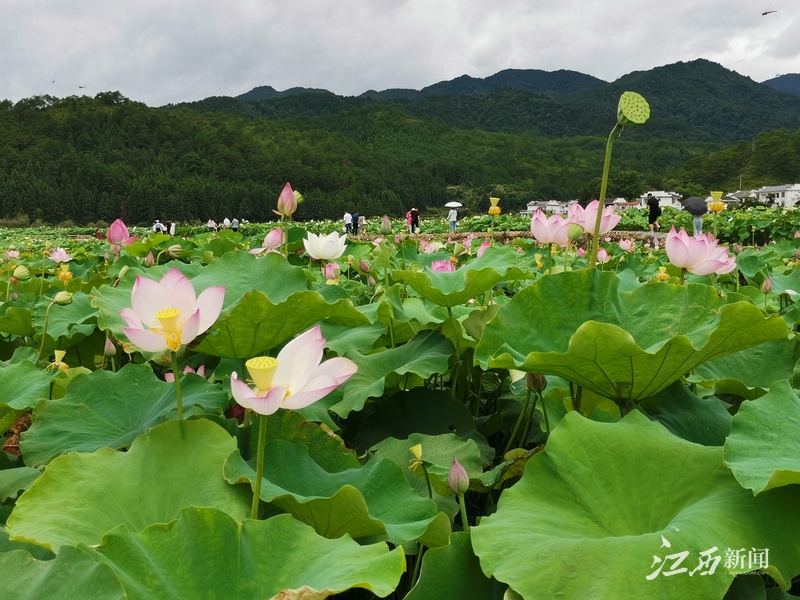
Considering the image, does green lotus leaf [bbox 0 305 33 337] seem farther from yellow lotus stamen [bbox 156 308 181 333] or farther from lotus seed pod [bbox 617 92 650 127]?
lotus seed pod [bbox 617 92 650 127]

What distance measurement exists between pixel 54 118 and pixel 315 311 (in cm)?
6386

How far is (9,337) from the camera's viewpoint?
1.75m

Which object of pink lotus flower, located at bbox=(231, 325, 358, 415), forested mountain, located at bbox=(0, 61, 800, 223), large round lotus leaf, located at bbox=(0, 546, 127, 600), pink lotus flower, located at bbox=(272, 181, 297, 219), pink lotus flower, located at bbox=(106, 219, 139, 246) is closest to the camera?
large round lotus leaf, located at bbox=(0, 546, 127, 600)

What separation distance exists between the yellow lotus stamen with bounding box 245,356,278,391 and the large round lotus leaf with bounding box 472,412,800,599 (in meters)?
0.25

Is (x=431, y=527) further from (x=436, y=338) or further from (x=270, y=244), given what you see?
(x=270, y=244)

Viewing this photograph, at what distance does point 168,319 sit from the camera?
0.75 m

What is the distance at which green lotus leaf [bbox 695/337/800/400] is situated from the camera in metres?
1.00

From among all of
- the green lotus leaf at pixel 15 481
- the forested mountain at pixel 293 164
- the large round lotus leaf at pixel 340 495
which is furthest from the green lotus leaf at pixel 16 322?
the forested mountain at pixel 293 164

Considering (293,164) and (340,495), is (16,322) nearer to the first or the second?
(340,495)

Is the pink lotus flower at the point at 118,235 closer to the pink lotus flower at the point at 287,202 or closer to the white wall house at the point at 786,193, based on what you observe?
the pink lotus flower at the point at 287,202

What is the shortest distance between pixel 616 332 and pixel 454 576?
33cm

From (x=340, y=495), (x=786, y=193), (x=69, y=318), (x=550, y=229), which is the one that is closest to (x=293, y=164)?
(x=786, y=193)

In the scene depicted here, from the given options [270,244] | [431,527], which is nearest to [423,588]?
[431,527]

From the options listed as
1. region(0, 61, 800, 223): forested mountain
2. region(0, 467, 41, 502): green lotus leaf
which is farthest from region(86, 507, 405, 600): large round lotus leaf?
region(0, 61, 800, 223): forested mountain
